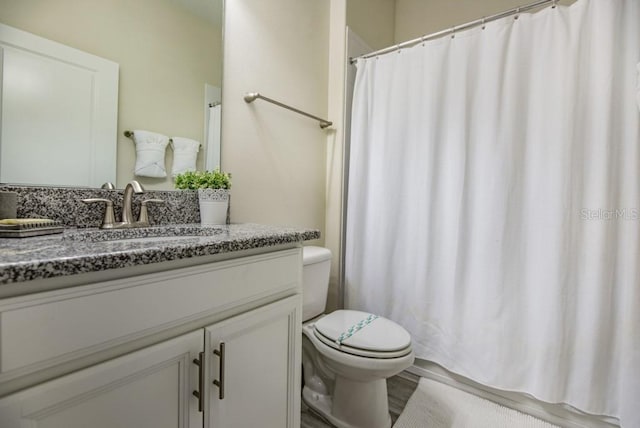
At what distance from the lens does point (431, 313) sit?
5.32 feet

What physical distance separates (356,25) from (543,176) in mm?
1432

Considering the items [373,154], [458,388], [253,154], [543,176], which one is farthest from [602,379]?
[253,154]

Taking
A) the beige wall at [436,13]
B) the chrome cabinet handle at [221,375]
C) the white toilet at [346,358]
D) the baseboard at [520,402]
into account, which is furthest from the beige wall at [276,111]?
the baseboard at [520,402]

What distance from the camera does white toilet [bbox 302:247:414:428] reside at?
117 centimetres

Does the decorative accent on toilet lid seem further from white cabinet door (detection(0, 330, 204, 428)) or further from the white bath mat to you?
white cabinet door (detection(0, 330, 204, 428))

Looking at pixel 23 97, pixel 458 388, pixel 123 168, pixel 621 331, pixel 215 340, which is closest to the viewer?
pixel 215 340

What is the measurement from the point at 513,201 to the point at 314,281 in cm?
101

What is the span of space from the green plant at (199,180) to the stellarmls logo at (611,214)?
4.86 feet

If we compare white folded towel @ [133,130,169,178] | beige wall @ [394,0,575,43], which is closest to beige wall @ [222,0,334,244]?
white folded towel @ [133,130,169,178]

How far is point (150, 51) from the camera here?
1112mm

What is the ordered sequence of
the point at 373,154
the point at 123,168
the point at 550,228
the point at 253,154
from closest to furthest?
the point at 123,168 < the point at 550,228 < the point at 253,154 < the point at 373,154

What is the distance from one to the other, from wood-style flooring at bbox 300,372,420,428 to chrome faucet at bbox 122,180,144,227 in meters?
1.12

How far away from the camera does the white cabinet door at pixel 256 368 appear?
73cm

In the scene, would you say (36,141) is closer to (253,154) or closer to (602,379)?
A: (253,154)
